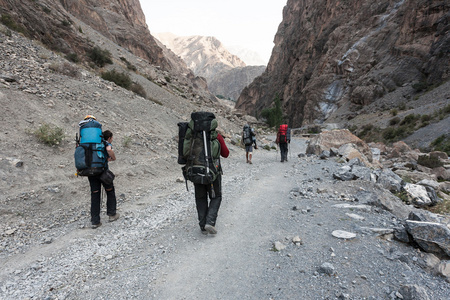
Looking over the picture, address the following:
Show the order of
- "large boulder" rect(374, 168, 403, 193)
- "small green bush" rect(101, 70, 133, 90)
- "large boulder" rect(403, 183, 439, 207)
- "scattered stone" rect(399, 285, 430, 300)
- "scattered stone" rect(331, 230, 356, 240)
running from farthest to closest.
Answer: "small green bush" rect(101, 70, 133, 90), "large boulder" rect(374, 168, 403, 193), "large boulder" rect(403, 183, 439, 207), "scattered stone" rect(331, 230, 356, 240), "scattered stone" rect(399, 285, 430, 300)

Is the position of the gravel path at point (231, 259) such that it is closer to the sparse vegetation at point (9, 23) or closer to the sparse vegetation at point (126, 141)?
the sparse vegetation at point (126, 141)

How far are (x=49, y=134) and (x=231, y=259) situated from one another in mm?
6637

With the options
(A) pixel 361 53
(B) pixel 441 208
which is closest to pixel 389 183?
(B) pixel 441 208

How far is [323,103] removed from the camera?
180 feet

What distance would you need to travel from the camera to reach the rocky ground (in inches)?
106

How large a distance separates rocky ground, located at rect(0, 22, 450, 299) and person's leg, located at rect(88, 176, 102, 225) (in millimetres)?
218

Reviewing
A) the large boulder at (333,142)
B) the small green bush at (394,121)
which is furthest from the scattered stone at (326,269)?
the small green bush at (394,121)

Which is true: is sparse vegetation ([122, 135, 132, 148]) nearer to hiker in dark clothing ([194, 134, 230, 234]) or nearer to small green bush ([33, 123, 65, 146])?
small green bush ([33, 123, 65, 146])

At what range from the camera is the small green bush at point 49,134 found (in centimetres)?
674

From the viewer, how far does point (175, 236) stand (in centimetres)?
413

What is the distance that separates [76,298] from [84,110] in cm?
857

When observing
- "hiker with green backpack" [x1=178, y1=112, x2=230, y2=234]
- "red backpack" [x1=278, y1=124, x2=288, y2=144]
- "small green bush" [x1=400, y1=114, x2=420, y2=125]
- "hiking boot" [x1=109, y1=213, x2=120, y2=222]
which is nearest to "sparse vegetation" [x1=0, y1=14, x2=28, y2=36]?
"hiking boot" [x1=109, y1=213, x2=120, y2=222]

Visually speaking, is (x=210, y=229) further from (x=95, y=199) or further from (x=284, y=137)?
(x=284, y=137)

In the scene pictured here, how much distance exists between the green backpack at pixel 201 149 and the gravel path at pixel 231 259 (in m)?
1.10
